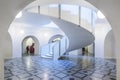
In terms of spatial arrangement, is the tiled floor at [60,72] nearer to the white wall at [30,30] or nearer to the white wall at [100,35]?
the white wall at [100,35]

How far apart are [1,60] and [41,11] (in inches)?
171

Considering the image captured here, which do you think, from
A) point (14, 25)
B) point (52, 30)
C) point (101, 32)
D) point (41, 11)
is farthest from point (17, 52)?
point (101, 32)

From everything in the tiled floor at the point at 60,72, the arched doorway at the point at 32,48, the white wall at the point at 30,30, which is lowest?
the tiled floor at the point at 60,72

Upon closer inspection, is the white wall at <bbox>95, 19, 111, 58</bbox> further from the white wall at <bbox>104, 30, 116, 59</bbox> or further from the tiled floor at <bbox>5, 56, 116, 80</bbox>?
the tiled floor at <bbox>5, 56, 116, 80</bbox>

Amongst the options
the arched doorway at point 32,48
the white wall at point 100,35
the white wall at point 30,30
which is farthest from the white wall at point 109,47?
the arched doorway at point 32,48

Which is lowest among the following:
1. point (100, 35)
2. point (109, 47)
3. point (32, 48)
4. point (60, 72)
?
point (60, 72)

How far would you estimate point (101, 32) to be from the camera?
1145 centimetres

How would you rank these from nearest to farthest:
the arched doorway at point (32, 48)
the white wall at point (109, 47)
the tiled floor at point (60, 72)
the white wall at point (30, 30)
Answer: the tiled floor at point (60, 72) → the white wall at point (30, 30) → the white wall at point (109, 47) → the arched doorway at point (32, 48)

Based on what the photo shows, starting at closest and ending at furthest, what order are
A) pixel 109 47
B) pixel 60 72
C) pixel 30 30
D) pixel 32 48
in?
pixel 60 72 → pixel 109 47 → pixel 30 30 → pixel 32 48

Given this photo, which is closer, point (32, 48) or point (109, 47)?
point (109, 47)

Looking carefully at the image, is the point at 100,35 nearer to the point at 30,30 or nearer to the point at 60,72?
the point at 60,72

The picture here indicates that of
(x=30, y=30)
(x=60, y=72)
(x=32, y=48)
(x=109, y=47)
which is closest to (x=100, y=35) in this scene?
(x=109, y=47)

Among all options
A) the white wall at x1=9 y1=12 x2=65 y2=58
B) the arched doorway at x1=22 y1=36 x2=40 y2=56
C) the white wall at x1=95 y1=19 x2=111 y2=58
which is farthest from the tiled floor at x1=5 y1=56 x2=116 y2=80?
the arched doorway at x1=22 y1=36 x2=40 y2=56

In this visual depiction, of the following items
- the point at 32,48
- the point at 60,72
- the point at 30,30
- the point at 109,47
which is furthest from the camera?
the point at 32,48
